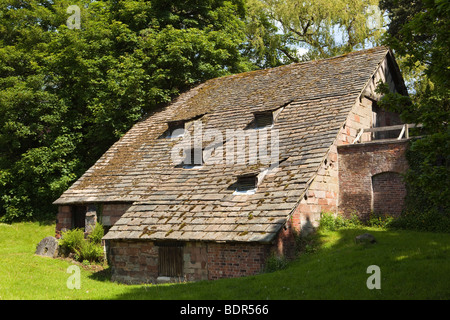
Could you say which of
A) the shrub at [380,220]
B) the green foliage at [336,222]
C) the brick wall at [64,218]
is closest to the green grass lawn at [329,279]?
the green foliage at [336,222]

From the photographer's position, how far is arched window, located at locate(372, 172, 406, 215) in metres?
17.2

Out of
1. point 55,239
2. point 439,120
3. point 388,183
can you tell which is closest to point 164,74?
point 55,239

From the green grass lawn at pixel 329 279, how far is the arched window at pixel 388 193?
1794mm

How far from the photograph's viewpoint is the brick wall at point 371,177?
17297 mm

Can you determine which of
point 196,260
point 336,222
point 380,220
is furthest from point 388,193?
point 196,260

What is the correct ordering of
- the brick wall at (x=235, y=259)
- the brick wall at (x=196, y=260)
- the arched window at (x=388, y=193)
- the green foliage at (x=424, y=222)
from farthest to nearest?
the arched window at (x=388, y=193), the green foliage at (x=424, y=222), the brick wall at (x=196, y=260), the brick wall at (x=235, y=259)

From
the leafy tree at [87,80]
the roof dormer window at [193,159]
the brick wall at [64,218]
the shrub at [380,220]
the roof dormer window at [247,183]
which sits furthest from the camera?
the leafy tree at [87,80]

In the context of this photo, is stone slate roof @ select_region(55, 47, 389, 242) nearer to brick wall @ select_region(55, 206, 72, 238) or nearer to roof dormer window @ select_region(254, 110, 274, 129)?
roof dormer window @ select_region(254, 110, 274, 129)

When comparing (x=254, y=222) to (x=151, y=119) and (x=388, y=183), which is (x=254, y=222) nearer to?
(x=388, y=183)

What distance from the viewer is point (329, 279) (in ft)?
37.0

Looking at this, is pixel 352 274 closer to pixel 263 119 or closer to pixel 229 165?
pixel 229 165

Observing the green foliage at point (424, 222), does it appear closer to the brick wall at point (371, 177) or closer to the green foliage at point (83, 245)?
the brick wall at point (371, 177)

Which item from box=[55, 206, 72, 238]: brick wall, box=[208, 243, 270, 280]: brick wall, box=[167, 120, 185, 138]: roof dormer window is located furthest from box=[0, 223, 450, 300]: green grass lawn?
box=[167, 120, 185, 138]: roof dormer window
